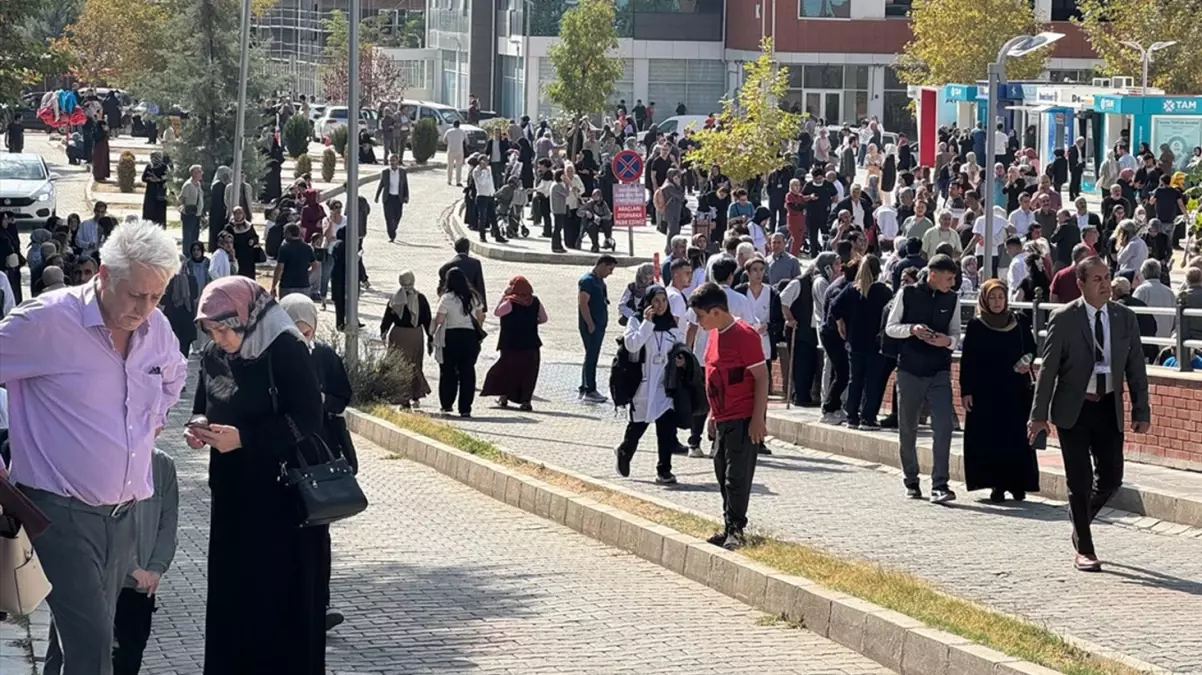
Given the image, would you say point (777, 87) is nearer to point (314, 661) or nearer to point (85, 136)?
point (85, 136)

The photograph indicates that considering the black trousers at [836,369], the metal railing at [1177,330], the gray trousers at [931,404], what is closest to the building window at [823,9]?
the black trousers at [836,369]

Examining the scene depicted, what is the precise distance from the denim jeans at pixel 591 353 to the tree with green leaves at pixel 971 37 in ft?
140

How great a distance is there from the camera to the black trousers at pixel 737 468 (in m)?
11.4

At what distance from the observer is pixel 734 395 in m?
11.4

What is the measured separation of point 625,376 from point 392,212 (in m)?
25.0

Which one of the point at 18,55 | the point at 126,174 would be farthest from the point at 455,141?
the point at 18,55

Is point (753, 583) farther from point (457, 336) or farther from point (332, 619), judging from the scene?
point (457, 336)

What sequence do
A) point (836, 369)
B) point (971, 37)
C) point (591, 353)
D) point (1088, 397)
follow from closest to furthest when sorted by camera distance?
point (1088, 397), point (836, 369), point (591, 353), point (971, 37)

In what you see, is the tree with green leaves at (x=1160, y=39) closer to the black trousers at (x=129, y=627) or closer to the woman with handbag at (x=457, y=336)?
the woman with handbag at (x=457, y=336)

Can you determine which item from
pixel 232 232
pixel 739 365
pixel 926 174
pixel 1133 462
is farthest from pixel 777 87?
pixel 739 365

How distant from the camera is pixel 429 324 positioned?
2050 centimetres

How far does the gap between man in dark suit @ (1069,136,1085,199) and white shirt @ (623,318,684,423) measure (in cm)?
3130

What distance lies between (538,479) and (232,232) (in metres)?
13.3

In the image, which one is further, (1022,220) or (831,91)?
(831,91)
